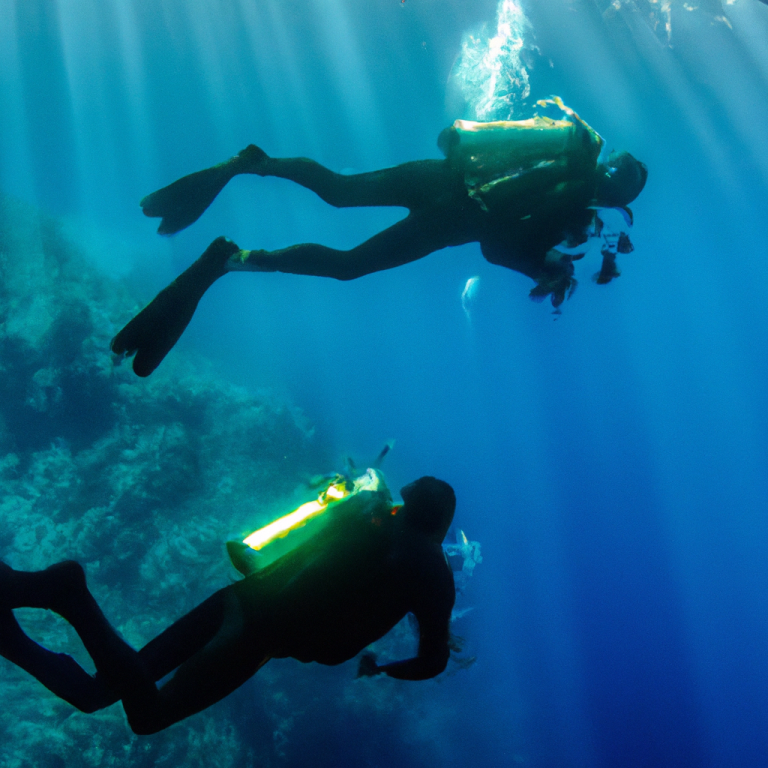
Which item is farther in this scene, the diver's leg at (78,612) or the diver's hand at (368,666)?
the diver's hand at (368,666)

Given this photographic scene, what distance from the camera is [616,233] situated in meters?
2.82

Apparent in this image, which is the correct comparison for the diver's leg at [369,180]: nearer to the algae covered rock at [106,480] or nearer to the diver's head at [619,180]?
the diver's head at [619,180]

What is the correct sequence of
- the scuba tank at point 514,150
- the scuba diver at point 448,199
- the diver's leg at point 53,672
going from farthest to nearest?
the scuba tank at point 514,150, the scuba diver at point 448,199, the diver's leg at point 53,672

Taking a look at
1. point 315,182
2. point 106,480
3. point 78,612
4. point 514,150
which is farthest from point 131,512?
point 514,150

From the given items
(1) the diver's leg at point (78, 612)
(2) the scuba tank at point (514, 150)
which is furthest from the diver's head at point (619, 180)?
(1) the diver's leg at point (78, 612)

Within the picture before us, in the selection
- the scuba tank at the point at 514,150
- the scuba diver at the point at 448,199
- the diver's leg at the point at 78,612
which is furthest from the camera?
the scuba tank at the point at 514,150

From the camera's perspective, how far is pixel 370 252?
2797mm

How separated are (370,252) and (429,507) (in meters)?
1.77

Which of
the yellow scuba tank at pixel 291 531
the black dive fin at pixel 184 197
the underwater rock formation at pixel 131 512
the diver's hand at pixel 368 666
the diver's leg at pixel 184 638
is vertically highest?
the black dive fin at pixel 184 197

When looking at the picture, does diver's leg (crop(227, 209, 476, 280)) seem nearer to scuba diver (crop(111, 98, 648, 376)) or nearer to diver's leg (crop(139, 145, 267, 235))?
scuba diver (crop(111, 98, 648, 376))

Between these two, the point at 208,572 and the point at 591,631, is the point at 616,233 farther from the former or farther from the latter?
the point at 591,631

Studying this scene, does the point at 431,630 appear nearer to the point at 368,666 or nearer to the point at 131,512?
the point at 368,666

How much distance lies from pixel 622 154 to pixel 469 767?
23669mm

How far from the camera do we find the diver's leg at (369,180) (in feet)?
9.17
